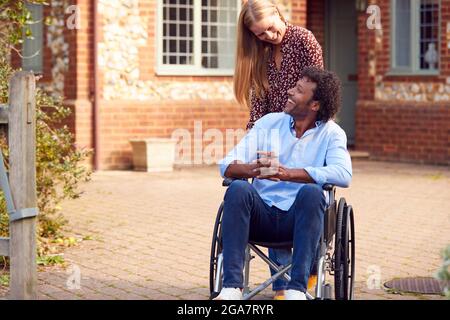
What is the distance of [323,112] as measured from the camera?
6.41 m

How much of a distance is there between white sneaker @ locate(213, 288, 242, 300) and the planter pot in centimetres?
1040

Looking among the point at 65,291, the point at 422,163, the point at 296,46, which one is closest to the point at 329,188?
the point at 296,46

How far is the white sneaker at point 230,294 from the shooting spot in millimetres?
5848

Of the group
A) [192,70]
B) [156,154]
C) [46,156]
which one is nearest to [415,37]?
[192,70]

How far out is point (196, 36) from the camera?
1767 cm

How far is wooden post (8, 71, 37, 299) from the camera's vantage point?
5.98m

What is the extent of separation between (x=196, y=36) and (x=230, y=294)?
476 inches

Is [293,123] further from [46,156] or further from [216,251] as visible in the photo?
[46,156]

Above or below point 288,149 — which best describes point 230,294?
below

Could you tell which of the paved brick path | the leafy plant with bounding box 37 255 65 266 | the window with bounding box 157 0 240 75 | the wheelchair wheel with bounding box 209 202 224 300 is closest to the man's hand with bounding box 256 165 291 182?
the wheelchair wheel with bounding box 209 202 224 300

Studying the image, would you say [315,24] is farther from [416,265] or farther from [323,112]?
[323,112]

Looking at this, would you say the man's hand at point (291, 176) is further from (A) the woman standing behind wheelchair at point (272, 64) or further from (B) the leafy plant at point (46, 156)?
(B) the leafy plant at point (46, 156)
